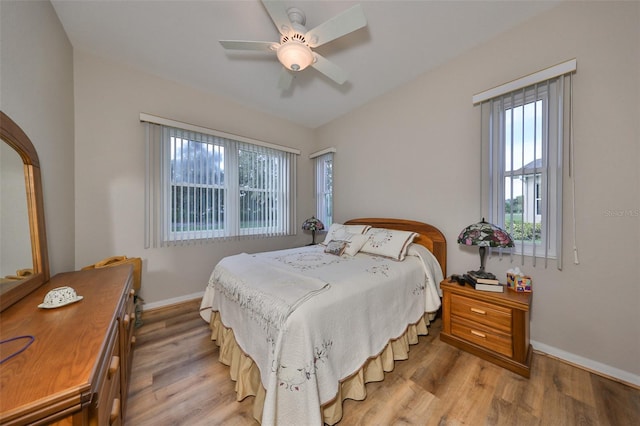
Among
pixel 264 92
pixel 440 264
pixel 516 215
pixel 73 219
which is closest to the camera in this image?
pixel 516 215

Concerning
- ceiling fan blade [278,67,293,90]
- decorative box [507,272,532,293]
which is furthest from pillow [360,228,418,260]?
ceiling fan blade [278,67,293,90]

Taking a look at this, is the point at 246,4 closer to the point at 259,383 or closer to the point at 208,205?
the point at 208,205

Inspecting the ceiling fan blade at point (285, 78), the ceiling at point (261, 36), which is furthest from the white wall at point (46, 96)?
the ceiling fan blade at point (285, 78)

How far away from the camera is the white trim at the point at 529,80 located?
1.67 meters

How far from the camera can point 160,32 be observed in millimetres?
2027

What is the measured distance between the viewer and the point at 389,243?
231cm

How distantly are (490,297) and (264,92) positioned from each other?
3.27 metres

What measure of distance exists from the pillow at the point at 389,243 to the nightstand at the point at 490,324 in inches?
18.2

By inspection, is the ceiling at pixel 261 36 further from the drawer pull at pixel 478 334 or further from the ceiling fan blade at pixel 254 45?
the drawer pull at pixel 478 334

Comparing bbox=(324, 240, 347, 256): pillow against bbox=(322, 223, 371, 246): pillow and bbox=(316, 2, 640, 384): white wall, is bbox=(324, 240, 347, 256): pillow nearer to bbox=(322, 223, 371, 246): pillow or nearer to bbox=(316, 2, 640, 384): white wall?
bbox=(322, 223, 371, 246): pillow

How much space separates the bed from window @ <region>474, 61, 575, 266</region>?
2.14 ft

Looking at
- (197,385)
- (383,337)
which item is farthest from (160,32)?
(383,337)

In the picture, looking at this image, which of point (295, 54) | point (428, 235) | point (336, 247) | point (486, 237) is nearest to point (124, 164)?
point (295, 54)

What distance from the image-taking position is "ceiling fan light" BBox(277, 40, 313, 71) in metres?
1.69
